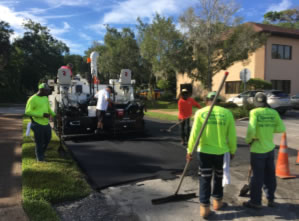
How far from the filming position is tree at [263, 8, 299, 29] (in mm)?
44013

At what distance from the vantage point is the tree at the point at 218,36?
15.6 meters

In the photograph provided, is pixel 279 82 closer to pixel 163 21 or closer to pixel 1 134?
pixel 163 21

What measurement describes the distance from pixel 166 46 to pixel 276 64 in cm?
1042

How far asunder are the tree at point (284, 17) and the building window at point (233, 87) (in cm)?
2666

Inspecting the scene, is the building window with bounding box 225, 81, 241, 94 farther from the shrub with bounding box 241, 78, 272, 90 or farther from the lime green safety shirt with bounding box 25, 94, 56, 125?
the lime green safety shirt with bounding box 25, 94, 56, 125

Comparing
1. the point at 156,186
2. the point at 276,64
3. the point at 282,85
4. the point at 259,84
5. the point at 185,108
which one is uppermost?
the point at 276,64

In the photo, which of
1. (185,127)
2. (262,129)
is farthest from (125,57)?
(262,129)

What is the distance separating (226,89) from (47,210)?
2297cm

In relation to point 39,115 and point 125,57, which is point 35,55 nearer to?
point 125,57

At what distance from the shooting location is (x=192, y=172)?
5234mm

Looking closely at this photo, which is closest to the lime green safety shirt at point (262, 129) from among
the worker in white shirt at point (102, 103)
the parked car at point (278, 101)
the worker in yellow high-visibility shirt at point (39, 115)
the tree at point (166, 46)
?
the worker in yellow high-visibility shirt at point (39, 115)

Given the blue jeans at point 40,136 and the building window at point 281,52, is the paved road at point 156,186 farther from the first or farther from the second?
the building window at point 281,52

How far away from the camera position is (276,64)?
22.1 m

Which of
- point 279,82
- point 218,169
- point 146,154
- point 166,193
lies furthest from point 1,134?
point 279,82
